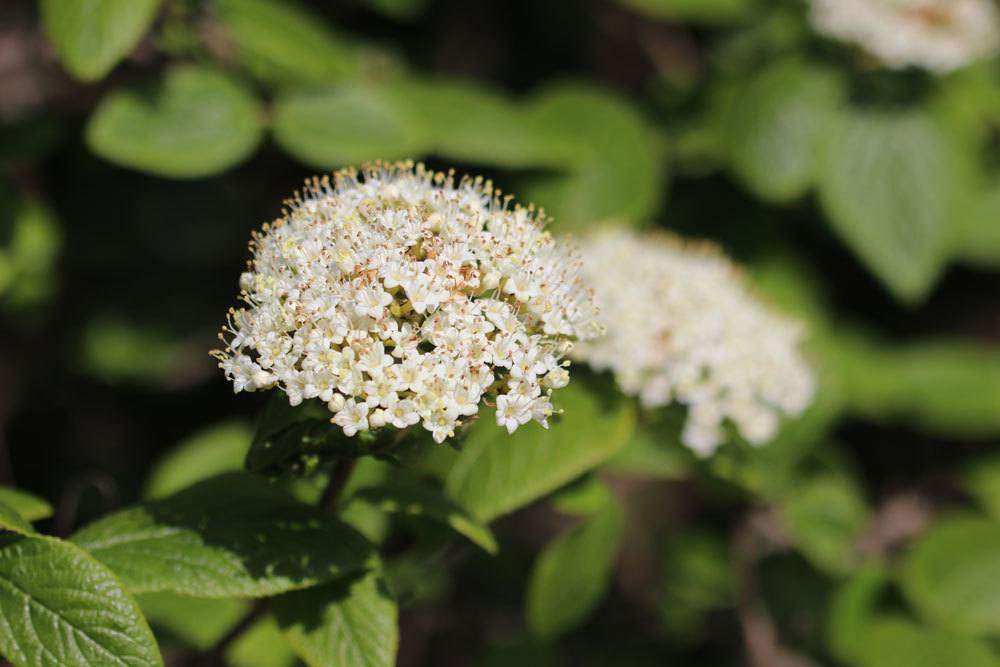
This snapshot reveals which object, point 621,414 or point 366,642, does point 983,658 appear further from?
point 366,642

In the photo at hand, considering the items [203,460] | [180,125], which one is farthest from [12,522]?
[180,125]

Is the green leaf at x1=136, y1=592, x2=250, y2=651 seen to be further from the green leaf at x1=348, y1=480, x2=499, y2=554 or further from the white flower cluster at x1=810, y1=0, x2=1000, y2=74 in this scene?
the white flower cluster at x1=810, y1=0, x2=1000, y2=74

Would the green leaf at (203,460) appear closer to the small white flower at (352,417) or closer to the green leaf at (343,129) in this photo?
the green leaf at (343,129)

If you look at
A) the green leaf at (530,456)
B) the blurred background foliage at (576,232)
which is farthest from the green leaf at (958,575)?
the green leaf at (530,456)

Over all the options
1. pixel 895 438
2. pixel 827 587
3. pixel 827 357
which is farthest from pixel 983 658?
pixel 895 438

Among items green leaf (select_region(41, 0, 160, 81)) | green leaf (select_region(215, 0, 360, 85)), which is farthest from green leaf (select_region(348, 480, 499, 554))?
Answer: green leaf (select_region(215, 0, 360, 85))

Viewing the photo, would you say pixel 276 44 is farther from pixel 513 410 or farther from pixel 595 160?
pixel 513 410

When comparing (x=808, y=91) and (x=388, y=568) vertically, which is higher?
(x=808, y=91)
